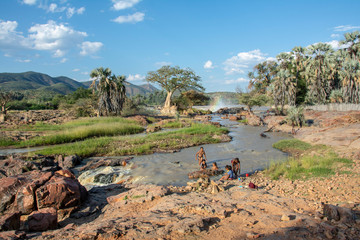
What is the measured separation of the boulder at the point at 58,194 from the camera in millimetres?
5966

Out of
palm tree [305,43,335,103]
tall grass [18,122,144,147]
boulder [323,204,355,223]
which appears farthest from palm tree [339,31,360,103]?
boulder [323,204,355,223]

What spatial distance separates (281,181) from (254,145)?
8.91m

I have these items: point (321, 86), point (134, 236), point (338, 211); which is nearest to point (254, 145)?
point (338, 211)

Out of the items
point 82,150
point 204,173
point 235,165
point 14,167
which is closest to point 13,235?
point 14,167

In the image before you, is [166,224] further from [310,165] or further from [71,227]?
[310,165]

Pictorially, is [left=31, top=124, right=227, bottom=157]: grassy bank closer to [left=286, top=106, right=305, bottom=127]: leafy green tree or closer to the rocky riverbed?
the rocky riverbed

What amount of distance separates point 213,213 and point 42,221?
359cm

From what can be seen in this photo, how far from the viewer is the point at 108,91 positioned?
3469 cm

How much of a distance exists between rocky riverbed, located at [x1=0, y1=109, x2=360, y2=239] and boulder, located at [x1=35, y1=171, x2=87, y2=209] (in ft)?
0.19

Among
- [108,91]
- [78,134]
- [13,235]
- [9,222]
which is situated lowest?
[9,222]

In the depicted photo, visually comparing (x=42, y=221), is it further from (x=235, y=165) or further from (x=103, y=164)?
(x=235, y=165)

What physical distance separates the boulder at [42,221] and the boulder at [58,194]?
0.89 meters

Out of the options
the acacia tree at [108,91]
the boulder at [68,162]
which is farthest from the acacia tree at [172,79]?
the boulder at [68,162]

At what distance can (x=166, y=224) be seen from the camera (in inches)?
179
